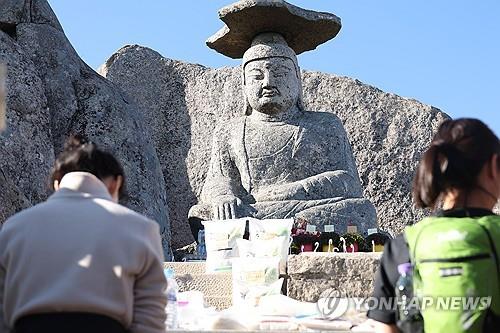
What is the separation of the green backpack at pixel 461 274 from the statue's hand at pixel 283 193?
4488 millimetres

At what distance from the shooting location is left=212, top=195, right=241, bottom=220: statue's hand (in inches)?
241

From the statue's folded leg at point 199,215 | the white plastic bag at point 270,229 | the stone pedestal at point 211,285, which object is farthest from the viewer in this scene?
the statue's folded leg at point 199,215

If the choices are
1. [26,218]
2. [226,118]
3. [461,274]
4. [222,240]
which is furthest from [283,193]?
[461,274]

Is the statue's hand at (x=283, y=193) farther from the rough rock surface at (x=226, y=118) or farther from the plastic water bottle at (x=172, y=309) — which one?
the plastic water bottle at (x=172, y=309)

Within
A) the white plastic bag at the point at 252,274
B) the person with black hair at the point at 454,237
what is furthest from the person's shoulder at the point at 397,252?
the white plastic bag at the point at 252,274

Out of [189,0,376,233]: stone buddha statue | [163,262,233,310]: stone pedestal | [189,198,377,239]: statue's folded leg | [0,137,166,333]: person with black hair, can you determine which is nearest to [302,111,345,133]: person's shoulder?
[189,0,376,233]: stone buddha statue

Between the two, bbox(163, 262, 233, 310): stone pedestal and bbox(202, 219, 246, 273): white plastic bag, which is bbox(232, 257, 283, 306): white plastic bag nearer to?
bbox(163, 262, 233, 310): stone pedestal

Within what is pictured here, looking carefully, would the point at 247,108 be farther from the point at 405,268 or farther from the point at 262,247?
the point at 405,268

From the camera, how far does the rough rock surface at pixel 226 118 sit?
28.0ft

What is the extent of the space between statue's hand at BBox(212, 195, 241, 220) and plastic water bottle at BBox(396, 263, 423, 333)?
4133 mm

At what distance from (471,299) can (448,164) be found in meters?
0.29

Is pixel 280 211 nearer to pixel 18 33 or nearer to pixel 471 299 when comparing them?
pixel 18 33

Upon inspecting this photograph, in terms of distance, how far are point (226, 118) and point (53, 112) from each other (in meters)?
1.99

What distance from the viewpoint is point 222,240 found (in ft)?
16.1
